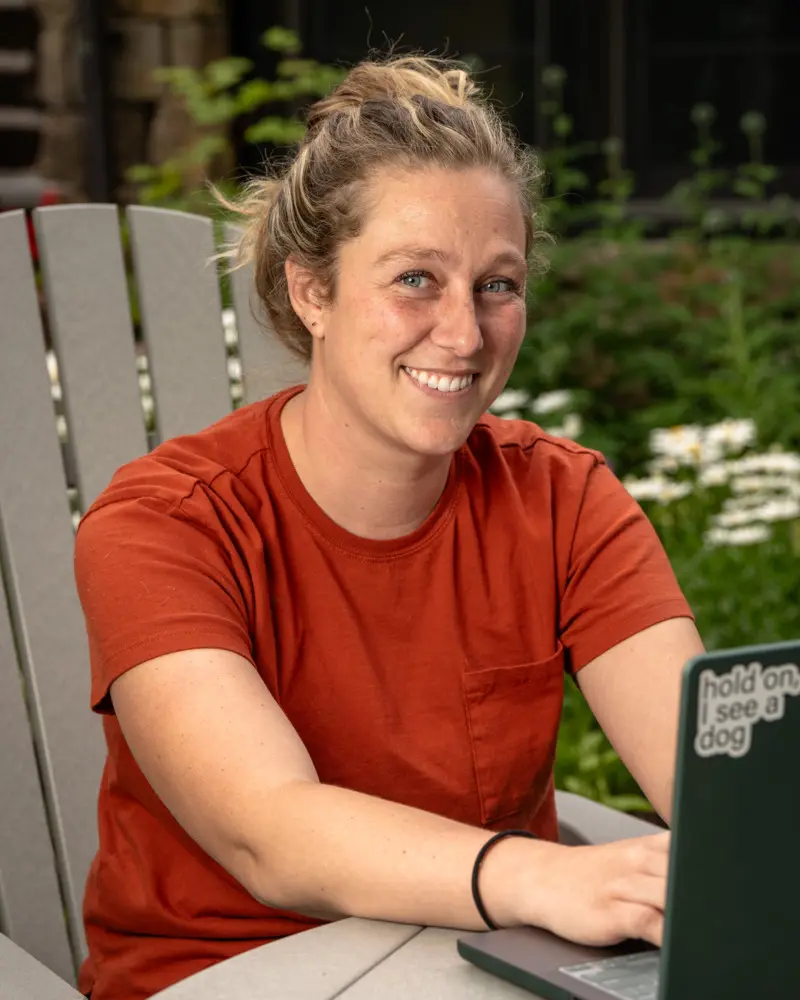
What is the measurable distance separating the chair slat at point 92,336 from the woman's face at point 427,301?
59cm

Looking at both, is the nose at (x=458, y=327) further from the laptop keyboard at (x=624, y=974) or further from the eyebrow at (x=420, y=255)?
the laptop keyboard at (x=624, y=974)

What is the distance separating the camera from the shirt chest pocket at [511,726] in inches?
63.6

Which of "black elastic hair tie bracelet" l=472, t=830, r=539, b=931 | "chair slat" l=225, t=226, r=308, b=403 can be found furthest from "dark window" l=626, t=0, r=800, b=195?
"black elastic hair tie bracelet" l=472, t=830, r=539, b=931

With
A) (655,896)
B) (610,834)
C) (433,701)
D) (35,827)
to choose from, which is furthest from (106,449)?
(655,896)

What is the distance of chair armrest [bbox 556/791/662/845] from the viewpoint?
173cm

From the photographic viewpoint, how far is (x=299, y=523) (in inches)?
62.8

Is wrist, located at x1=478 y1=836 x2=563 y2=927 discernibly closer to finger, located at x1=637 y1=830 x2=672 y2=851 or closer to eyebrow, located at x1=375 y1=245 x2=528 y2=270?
finger, located at x1=637 y1=830 x2=672 y2=851

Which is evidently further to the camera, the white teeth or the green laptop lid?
the white teeth

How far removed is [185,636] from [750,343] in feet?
10.5

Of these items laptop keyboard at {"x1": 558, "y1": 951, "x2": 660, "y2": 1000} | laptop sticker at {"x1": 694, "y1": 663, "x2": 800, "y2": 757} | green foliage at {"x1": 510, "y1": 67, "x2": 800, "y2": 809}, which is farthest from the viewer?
green foliage at {"x1": 510, "y1": 67, "x2": 800, "y2": 809}

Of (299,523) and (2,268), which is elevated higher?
(2,268)

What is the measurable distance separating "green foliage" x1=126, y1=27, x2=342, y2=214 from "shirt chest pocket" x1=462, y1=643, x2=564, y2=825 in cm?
298

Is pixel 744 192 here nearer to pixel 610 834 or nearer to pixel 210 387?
pixel 210 387

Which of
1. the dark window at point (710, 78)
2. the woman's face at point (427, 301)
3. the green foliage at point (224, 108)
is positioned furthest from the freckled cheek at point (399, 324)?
the dark window at point (710, 78)
